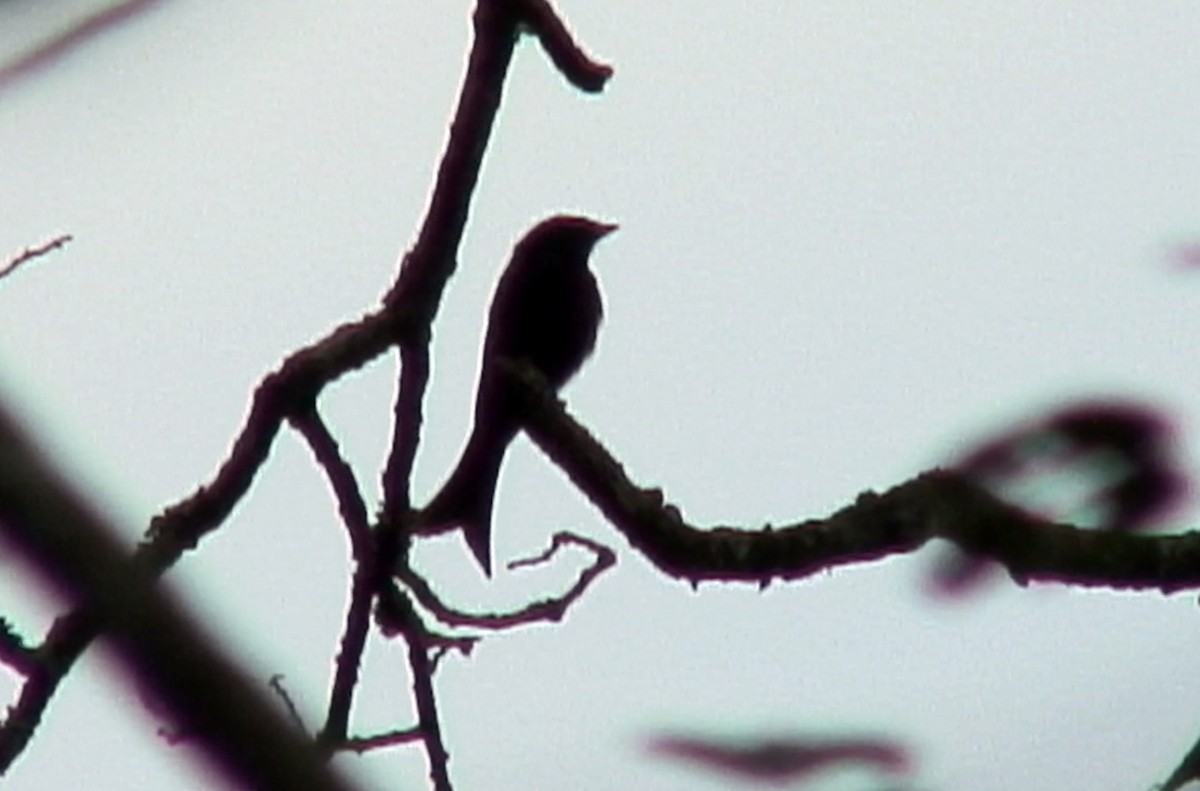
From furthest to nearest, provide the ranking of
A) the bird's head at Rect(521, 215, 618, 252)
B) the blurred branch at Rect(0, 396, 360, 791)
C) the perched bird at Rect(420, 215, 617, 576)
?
the bird's head at Rect(521, 215, 618, 252), the perched bird at Rect(420, 215, 617, 576), the blurred branch at Rect(0, 396, 360, 791)

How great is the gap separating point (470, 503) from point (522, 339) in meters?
0.31

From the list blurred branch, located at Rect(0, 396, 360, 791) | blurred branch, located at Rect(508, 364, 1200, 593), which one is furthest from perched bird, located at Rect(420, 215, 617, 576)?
blurred branch, located at Rect(0, 396, 360, 791)

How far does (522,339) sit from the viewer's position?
4.08ft

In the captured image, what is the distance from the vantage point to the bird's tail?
0.93m

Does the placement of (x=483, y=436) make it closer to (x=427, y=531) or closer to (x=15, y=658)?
(x=427, y=531)

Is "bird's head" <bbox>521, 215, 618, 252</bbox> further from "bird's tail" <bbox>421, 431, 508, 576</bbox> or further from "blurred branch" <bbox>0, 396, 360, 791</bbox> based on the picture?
"blurred branch" <bbox>0, 396, 360, 791</bbox>

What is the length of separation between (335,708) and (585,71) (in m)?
0.34

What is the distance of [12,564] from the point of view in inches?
14.1

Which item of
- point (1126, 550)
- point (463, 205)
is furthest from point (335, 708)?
point (1126, 550)

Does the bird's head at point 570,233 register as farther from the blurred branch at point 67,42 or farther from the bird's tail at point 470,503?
the blurred branch at point 67,42

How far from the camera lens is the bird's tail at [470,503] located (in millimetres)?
934

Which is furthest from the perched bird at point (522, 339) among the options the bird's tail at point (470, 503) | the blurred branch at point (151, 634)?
the blurred branch at point (151, 634)

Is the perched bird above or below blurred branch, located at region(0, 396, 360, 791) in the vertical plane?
above

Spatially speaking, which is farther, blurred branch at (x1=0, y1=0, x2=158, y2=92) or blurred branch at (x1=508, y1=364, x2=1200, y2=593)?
blurred branch at (x1=508, y1=364, x2=1200, y2=593)
